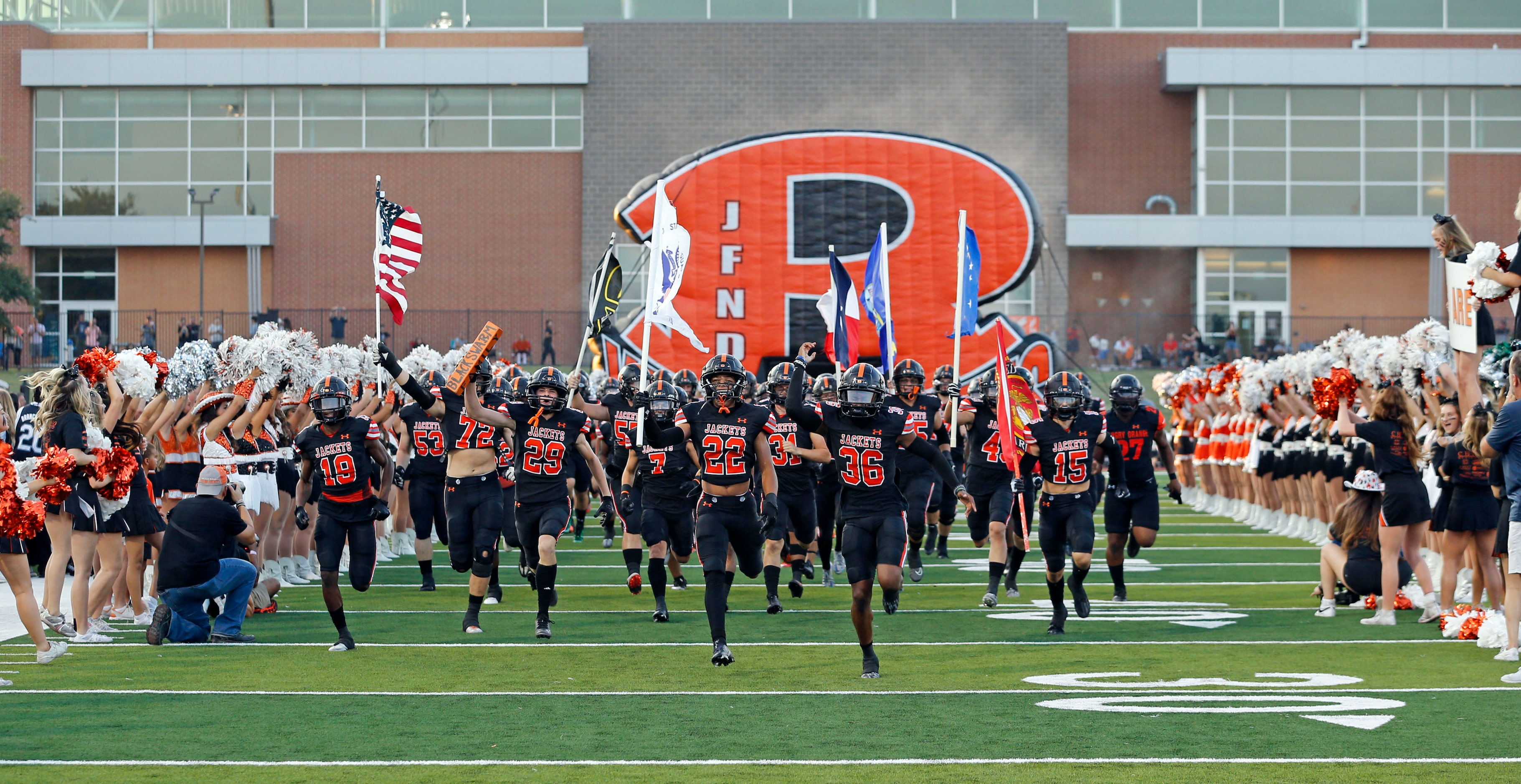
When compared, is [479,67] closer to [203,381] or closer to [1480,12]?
[1480,12]

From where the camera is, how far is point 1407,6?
147 ft

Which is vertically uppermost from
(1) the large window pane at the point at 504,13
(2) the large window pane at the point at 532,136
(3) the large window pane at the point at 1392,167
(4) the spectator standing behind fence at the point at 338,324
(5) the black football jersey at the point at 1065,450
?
(1) the large window pane at the point at 504,13

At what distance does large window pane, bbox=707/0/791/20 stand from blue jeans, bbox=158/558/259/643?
115 feet

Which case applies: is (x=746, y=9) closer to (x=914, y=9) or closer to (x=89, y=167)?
(x=914, y=9)

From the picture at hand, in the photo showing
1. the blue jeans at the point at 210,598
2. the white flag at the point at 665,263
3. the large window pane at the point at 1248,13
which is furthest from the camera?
the large window pane at the point at 1248,13

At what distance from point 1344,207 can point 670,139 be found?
61.3 ft

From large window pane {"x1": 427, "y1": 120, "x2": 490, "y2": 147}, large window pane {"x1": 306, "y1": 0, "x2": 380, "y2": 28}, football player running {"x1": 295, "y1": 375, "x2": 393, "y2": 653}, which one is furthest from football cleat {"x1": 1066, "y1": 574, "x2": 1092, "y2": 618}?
large window pane {"x1": 306, "y1": 0, "x2": 380, "y2": 28}

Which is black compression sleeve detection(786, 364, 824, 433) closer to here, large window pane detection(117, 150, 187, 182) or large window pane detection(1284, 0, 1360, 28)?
large window pane detection(117, 150, 187, 182)

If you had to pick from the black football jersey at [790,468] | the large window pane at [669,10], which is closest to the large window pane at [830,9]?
the large window pane at [669,10]

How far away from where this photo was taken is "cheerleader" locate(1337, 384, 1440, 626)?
11125mm

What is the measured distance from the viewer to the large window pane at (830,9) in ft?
144

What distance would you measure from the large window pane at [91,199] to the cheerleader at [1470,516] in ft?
134

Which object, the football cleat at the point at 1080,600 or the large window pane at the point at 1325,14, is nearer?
the football cleat at the point at 1080,600

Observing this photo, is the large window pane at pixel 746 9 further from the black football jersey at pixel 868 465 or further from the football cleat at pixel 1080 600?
the black football jersey at pixel 868 465
